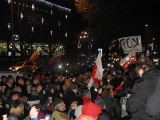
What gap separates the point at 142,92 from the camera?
4215mm

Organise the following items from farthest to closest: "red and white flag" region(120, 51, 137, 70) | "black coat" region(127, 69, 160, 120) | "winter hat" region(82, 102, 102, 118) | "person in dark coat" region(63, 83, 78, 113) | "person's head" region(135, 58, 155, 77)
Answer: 1. "red and white flag" region(120, 51, 137, 70)
2. "person in dark coat" region(63, 83, 78, 113)
3. "winter hat" region(82, 102, 102, 118)
4. "person's head" region(135, 58, 155, 77)
5. "black coat" region(127, 69, 160, 120)

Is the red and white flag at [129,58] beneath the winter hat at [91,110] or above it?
above

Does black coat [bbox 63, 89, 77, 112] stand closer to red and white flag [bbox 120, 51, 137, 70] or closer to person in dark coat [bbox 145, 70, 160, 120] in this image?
person in dark coat [bbox 145, 70, 160, 120]

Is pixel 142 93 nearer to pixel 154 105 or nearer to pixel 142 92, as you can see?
pixel 142 92

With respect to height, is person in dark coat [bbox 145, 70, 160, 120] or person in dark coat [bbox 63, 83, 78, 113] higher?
person in dark coat [bbox 145, 70, 160, 120]

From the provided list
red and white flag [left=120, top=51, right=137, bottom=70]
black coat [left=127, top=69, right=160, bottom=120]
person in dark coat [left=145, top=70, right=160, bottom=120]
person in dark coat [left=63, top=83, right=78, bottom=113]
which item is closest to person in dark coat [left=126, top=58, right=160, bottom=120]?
black coat [left=127, top=69, right=160, bottom=120]

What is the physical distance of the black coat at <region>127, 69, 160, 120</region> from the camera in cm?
422

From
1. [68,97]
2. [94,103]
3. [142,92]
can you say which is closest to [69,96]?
[68,97]

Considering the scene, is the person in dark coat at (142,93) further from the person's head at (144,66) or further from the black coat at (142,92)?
the person's head at (144,66)

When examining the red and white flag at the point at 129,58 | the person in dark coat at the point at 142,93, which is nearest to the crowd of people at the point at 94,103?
the person in dark coat at the point at 142,93

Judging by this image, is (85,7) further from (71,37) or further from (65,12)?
(65,12)

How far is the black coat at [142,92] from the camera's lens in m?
4.22

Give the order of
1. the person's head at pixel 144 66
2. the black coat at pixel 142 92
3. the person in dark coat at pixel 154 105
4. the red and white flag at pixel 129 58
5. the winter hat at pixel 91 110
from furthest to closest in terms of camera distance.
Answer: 1. the red and white flag at pixel 129 58
2. the winter hat at pixel 91 110
3. the person's head at pixel 144 66
4. the black coat at pixel 142 92
5. the person in dark coat at pixel 154 105

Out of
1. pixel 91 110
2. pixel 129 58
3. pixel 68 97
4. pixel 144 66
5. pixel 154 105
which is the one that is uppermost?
pixel 144 66
